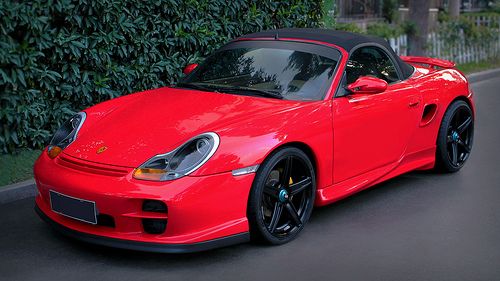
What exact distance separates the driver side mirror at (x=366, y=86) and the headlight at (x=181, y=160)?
141 centimetres

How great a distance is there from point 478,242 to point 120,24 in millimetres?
4244

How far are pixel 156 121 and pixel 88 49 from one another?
257cm

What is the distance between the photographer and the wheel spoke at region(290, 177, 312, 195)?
5.48 metres

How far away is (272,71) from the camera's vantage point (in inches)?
240

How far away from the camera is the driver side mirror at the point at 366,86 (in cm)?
596

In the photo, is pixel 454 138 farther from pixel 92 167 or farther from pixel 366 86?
pixel 92 167

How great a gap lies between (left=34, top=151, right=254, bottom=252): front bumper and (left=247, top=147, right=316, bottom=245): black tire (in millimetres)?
112

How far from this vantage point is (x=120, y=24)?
7.92 m

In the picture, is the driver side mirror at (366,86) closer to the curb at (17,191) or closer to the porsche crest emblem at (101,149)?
the porsche crest emblem at (101,149)

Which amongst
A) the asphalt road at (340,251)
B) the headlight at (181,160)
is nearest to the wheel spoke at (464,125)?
the asphalt road at (340,251)

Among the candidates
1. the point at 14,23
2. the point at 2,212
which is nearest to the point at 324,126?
the point at 2,212

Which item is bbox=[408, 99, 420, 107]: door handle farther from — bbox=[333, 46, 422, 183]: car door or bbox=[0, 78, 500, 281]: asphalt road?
bbox=[0, 78, 500, 281]: asphalt road

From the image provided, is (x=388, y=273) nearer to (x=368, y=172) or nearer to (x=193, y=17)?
(x=368, y=172)

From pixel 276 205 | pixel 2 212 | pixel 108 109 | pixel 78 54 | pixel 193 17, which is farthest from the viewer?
pixel 193 17
